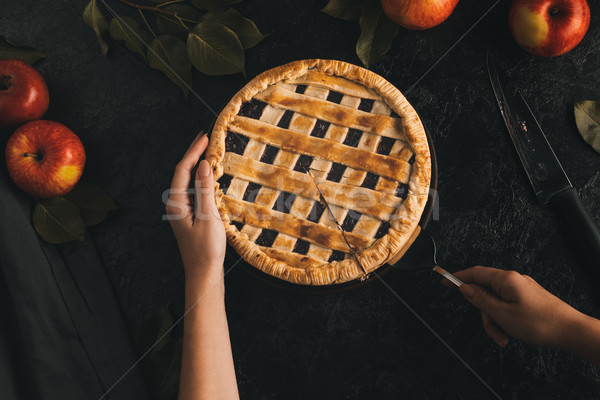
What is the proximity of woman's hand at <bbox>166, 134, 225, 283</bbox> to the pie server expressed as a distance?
405 millimetres

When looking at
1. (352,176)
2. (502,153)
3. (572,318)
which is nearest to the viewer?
(572,318)

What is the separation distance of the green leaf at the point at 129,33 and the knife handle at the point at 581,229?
3.70 feet

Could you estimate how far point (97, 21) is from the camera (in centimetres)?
100

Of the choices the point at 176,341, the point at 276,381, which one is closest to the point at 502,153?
the point at 276,381

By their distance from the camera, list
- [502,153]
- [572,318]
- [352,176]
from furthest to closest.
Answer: [502,153] → [352,176] → [572,318]

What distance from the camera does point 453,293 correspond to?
3.22ft

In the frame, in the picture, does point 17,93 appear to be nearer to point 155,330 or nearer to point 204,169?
Answer: point 204,169

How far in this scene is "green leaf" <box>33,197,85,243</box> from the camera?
950 millimetres

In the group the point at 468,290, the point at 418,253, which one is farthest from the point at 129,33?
the point at 468,290

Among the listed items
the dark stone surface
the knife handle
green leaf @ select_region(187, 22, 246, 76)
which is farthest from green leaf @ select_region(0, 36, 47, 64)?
the knife handle

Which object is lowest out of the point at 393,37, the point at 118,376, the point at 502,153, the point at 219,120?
the point at 118,376

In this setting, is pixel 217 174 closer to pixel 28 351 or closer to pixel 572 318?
pixel 28 351

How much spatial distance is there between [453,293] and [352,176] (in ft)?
1.35

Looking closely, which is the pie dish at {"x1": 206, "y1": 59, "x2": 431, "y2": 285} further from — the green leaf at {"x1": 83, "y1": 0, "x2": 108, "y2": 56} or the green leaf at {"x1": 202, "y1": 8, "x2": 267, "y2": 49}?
the green leaf at {"x1": 83, "y1": 0, "x2": 108, "y2": 56}
